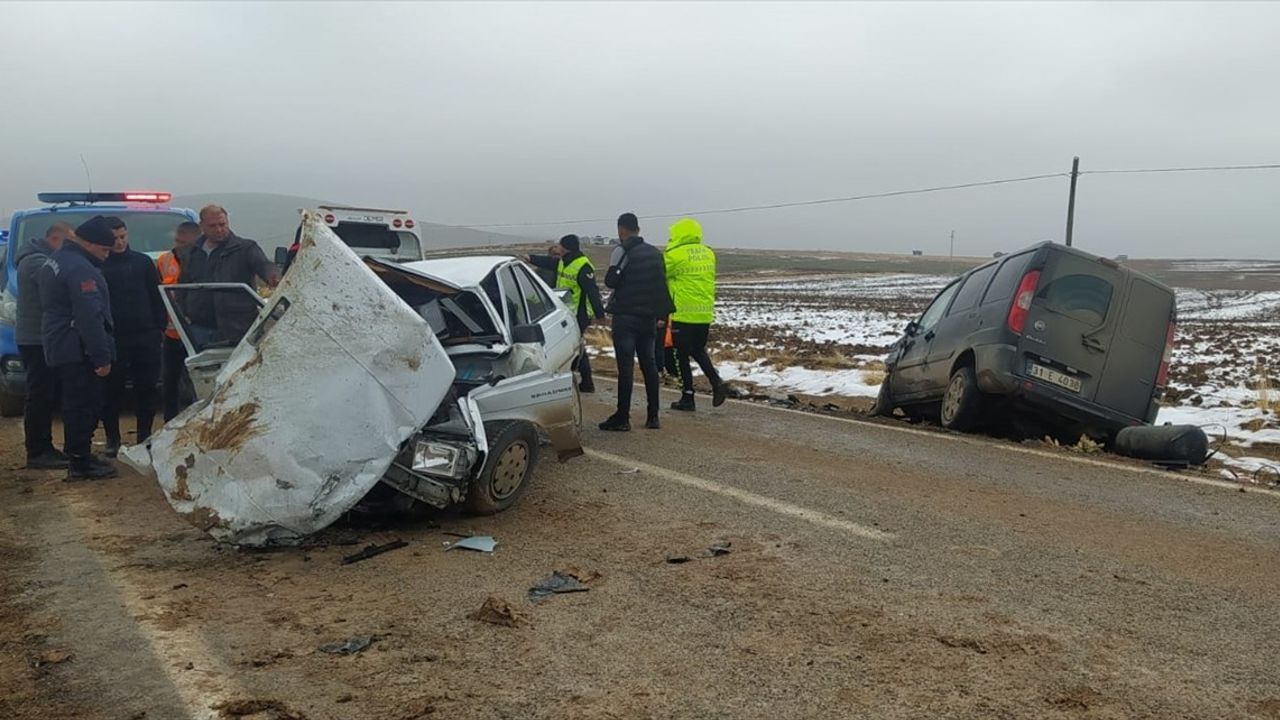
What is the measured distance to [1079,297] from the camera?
8078 mm

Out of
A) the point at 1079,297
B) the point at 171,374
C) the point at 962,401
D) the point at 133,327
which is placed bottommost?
the point at 962,401

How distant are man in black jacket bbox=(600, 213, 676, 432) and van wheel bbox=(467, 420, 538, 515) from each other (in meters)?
2.73

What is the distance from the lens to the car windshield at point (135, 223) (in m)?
10.4

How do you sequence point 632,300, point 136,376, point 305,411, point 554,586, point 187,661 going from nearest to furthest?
point 187,661
point 554,586
point 305,411
point 136,376
point 632,300

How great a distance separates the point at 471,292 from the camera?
20.8ft

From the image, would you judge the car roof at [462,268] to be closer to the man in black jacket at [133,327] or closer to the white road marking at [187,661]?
the man in black jacket at [133,327]

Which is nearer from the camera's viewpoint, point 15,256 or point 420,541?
point 420,541

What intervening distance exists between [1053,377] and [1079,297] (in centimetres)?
71

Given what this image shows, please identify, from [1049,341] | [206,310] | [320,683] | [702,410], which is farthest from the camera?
[702,410]

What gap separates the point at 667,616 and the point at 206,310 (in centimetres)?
370

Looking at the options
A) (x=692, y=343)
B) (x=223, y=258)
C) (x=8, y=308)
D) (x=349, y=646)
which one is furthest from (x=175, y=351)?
(x=349, y=646)

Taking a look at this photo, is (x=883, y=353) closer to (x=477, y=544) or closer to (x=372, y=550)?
(x=477, y=544)

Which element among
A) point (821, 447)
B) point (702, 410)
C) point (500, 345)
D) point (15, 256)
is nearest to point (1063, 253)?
point (821, 447)

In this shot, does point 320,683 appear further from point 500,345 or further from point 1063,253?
point 1063,253
